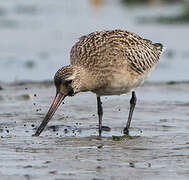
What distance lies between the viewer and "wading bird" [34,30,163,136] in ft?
36.2

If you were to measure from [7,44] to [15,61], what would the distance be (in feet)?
9.12

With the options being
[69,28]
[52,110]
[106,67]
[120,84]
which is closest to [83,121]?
[120,84]

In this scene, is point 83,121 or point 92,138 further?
point 83,121

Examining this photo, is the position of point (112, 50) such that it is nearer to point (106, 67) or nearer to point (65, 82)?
point (106, 67)

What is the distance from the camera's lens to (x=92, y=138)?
441 inches

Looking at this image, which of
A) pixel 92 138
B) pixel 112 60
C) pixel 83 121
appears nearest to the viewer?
pixel 92 138

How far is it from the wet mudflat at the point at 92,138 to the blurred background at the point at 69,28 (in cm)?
287

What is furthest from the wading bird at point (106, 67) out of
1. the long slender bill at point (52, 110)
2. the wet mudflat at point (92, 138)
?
the wet mudflat at point (92, 138)

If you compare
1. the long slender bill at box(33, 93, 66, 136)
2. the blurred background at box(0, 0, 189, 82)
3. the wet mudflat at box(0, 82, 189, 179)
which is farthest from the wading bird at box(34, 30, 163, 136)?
the blurred background at box(0, 0, 189, 82)

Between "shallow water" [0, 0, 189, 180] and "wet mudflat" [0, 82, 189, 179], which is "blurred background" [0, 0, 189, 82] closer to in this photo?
"shallow water" [0, 0, 189, 180]

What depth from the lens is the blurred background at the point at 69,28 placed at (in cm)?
1931

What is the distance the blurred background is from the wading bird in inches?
204

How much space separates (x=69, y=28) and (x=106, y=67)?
15.4m

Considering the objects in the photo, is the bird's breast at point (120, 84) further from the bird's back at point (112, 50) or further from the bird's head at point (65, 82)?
the bird's head at point (65, 82)
